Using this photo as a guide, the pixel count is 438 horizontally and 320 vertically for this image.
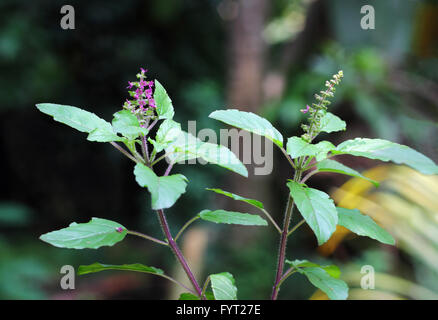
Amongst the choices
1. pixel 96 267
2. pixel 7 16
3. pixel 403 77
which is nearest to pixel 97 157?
pixel 7 16

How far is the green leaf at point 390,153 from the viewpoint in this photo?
0.50 meters

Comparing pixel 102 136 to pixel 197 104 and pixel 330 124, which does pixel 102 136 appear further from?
pixel 197 104

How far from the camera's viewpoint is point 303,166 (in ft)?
1.89

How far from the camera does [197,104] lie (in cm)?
475

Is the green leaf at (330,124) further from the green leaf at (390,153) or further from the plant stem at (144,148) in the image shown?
the plant stem at (144,148)

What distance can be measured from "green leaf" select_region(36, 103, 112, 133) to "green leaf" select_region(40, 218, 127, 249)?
4.7 inches

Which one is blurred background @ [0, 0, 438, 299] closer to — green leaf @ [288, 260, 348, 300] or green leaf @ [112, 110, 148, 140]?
green leaf @ [288, 260, 348, 300]

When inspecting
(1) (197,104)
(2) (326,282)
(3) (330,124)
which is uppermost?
(1) (197,104)

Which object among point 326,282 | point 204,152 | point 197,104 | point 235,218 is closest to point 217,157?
point 204,152

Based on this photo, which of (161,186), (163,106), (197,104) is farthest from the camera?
(197,104)

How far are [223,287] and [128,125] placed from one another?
23 cm

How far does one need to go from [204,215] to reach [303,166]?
15 centimetres

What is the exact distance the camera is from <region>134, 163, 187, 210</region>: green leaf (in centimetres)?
43
